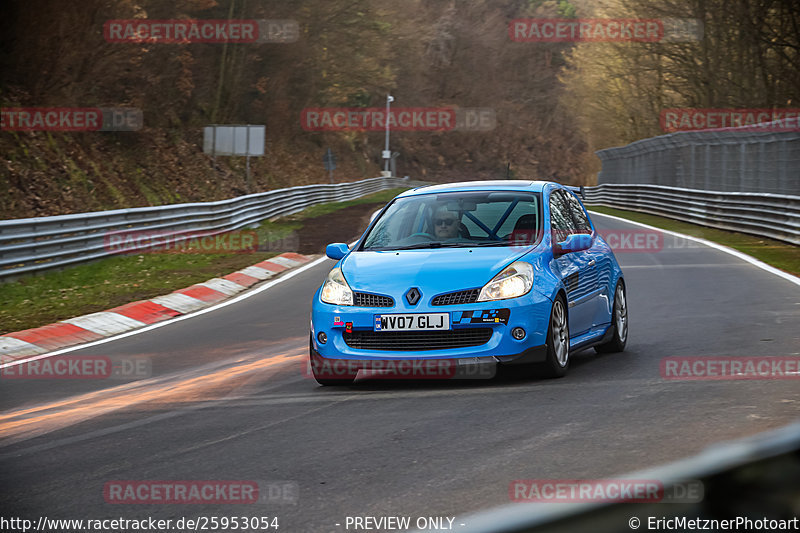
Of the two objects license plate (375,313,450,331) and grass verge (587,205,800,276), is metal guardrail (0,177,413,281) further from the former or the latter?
grass verge (587,205,800,276)

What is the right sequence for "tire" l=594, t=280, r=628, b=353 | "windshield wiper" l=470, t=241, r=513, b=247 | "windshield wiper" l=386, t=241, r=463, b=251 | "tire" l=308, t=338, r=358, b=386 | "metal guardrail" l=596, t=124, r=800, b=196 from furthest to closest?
"metal guardrail" l=596, t=124, r=800, b=196 < "tire" l=594, t=280, r=628, b=353 < "windshield wiper" l=386, t=241, r=463, b=251 < "windshield wiper" l=470, t=241, r=513, b=247 < "tire" l=308, t=338, r=358, b=386

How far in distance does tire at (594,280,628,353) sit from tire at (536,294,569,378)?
135cm

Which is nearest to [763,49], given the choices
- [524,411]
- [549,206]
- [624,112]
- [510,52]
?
[624,112]

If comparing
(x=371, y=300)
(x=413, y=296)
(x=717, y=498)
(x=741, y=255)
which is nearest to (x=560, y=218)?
(x=413, y=296)

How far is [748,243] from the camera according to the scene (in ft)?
80.4

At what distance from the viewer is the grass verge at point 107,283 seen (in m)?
14.2

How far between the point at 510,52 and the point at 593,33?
201 ft

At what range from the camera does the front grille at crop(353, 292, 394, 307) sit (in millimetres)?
7867

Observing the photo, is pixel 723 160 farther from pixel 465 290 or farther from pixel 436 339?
pixel 436 339

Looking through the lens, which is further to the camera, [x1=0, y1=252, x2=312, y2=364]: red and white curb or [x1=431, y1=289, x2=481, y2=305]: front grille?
[x1=0, y1=252, x2=312, y2=364]: red and white curb

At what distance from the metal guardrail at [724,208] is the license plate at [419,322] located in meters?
17.0

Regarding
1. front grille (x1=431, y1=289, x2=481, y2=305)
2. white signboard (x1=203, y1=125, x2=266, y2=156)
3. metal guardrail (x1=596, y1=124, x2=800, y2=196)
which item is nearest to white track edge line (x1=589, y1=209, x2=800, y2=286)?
metal guardrail (x1=596, y1=124, x2=800, y2=196)

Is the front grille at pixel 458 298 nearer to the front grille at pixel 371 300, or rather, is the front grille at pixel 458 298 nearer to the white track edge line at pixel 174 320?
the front grille at pixel 371 300

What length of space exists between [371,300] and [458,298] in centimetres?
66
